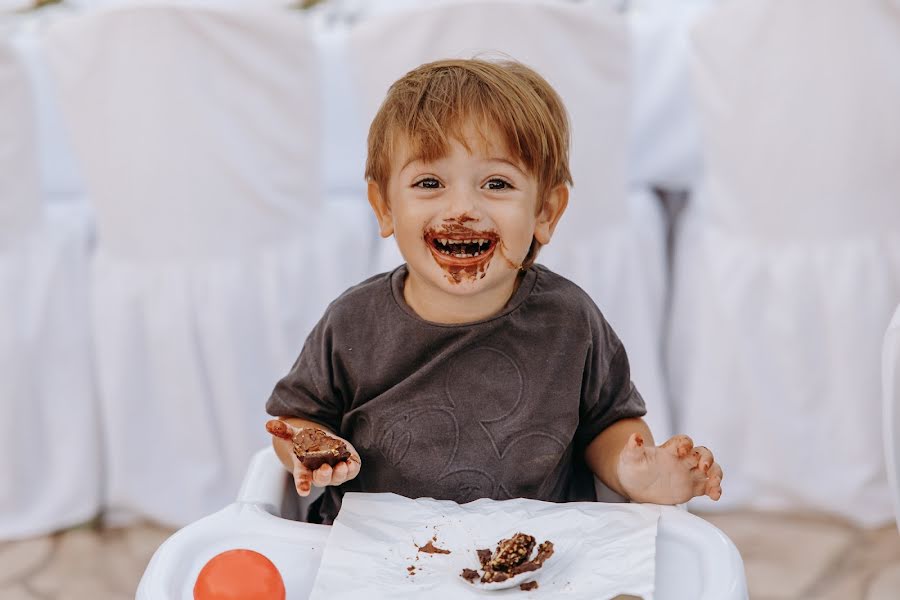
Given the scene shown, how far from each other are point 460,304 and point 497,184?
108mm

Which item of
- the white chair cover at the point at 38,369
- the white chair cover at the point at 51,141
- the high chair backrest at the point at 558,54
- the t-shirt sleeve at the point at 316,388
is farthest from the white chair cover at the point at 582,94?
the white chair cover at the point at 51,141

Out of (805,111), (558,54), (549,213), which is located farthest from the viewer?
(805,111)

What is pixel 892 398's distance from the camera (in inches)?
26.5

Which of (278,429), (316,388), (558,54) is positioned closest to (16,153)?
(558,54)

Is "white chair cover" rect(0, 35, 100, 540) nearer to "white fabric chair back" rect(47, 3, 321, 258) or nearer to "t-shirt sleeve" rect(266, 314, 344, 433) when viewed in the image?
"white fabric chair back" rect(47, 3, 321, 258)

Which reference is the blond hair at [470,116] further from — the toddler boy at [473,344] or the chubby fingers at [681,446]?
the chubby fingers at [681,446]

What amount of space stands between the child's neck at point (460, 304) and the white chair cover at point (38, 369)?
35.9 inches

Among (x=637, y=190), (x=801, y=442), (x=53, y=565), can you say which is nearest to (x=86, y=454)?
(x=53, y=565)

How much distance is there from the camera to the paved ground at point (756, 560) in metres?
1.23

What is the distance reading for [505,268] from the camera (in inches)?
24.6

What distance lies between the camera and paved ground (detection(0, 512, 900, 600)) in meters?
1.23

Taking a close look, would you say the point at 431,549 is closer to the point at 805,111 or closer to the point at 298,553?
the point at 298,553

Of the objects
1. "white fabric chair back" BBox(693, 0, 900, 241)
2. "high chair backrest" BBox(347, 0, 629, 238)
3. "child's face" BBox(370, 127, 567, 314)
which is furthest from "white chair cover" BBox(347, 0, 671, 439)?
"child's face" BBox(370, 127, 567, 314)

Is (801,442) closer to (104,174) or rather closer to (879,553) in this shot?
(879,553)
